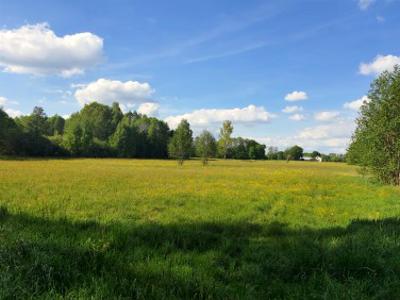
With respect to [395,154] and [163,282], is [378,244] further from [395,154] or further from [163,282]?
[395,154]

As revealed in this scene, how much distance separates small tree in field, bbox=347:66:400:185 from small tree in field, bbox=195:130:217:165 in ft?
145

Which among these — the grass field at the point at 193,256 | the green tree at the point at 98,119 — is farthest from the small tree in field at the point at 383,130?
the green tree at the point at 98,119

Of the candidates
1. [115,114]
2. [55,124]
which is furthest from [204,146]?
[55,124]

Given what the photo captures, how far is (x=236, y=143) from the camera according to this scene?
13712 cm

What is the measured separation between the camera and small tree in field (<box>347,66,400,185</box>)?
2612 centimetres

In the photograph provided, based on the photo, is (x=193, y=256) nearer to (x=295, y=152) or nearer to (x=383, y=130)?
(x=383, y=130)

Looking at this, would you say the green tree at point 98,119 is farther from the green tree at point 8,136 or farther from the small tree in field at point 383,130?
the small tree in field at point 383,130

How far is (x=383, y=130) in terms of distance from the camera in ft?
85.7

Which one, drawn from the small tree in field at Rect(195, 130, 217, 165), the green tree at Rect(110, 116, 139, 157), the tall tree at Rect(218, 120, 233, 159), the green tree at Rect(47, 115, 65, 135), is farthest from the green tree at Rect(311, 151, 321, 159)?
the green tree at Rect(47, 115, 65, 135)

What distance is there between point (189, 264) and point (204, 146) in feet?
215

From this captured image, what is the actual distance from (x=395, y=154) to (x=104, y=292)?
2787cm

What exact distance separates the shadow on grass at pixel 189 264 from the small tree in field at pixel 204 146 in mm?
62858

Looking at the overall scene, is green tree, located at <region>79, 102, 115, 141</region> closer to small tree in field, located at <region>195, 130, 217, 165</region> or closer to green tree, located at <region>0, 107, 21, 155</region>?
green tree, located at <region>0, 107, 21, 155</region>

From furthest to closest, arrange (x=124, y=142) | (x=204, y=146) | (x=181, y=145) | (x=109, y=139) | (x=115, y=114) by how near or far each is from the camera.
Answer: (x=115, y=114) → (x=109, y=139) → (x=124, y=142) → (x=204, y=146) → (x=181, y=145)
